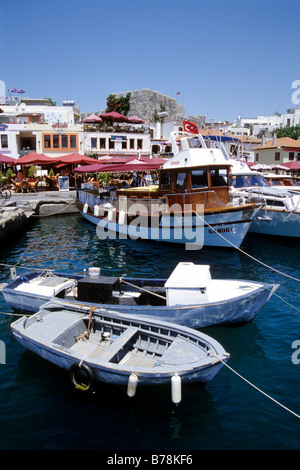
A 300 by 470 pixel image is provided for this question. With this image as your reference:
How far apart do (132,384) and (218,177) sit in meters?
12.3

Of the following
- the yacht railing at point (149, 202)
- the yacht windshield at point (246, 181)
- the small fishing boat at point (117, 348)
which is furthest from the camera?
the yacht windshield at point (246, 181)

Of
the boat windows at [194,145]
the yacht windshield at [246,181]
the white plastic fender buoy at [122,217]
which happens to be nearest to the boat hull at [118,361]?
the white plastic fender buoy at [122,217]

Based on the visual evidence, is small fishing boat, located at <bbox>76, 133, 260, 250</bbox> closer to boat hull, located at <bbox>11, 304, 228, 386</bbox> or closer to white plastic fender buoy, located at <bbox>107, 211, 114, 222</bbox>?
white plastic fender buoy, located at <bbox>107, 211, 114, 222</bbox>

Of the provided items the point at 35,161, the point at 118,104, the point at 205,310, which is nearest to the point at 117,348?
the point at 205,310

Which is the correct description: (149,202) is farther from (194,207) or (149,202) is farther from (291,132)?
(291,132)

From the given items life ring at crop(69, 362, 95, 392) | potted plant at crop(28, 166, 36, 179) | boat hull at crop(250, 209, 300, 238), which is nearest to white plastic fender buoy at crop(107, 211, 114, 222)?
boat hull at crop(250, 209, 300, 238)

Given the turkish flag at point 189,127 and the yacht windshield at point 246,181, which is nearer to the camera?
the turkish flag at point 189,127

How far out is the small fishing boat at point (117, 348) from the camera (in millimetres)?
5988

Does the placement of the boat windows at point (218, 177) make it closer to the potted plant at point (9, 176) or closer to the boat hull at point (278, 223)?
the boat hull at point (278, 223)

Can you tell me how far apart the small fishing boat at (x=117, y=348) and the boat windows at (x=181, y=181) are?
9.67 metres

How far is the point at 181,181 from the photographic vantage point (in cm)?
1655

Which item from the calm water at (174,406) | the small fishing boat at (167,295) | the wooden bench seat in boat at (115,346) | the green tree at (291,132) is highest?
the green tree at (291,132)

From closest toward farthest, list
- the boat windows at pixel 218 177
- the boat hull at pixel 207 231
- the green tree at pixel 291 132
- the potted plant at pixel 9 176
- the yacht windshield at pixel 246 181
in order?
the boat hull at pixel 207 231, the boat windows at pixel 218 177, the yacht windshield at pixel 246 181, the potted plant at pixel 9 176, the green tree at pixel 291 132

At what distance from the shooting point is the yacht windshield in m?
23.2
